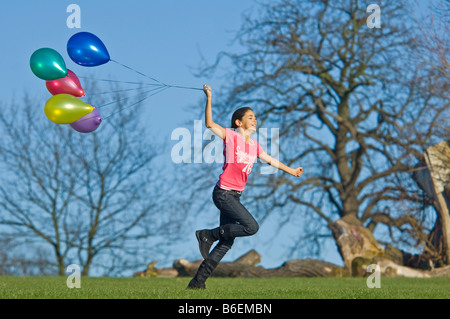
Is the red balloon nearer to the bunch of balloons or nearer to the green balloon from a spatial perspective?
the bunch of balloons

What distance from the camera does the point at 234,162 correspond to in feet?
22.1

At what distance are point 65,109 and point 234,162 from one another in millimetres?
2552

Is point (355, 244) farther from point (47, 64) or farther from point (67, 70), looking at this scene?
point (47, 64)

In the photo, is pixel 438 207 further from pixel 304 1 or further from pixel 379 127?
pixel 304 1

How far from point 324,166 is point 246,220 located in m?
15.5

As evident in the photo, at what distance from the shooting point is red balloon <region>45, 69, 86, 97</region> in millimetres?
8602

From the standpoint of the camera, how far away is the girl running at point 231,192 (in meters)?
6.64

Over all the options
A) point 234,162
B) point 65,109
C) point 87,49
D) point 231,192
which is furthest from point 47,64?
point 231,192

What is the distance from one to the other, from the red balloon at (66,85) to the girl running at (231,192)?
2865 mm

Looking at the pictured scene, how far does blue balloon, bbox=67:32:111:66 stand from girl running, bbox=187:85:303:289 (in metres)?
2.34

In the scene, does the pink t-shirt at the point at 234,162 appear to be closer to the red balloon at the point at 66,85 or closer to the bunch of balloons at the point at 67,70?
the bunch of balloons at the point at 67,70

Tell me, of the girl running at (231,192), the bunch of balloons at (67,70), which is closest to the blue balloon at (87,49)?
the bunch of balloons at (67,70)

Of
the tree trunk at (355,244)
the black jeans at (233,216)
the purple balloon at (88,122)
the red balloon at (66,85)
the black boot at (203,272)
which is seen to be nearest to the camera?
the black jeans at (233,216)
